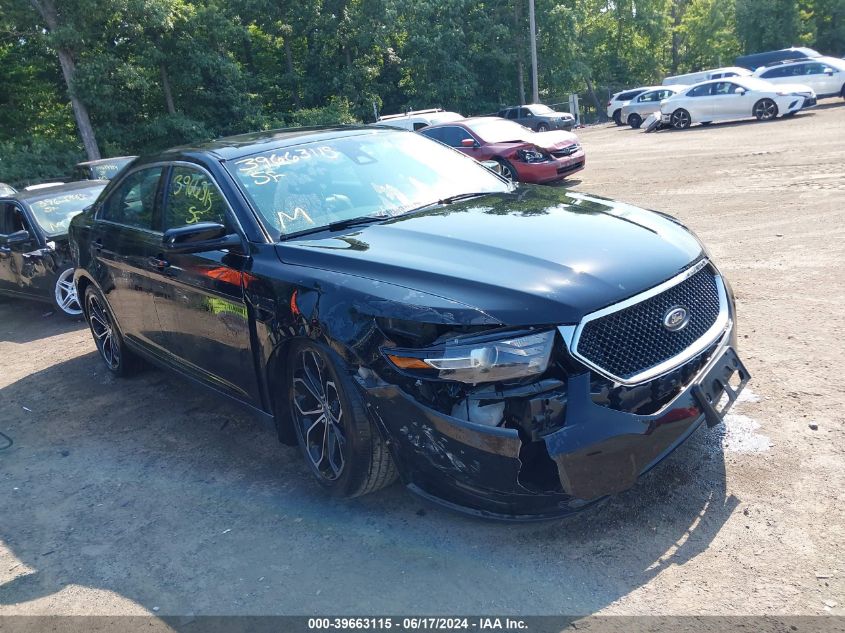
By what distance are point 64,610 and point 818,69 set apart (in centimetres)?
2934

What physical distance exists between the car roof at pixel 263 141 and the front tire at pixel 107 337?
55.0 inches

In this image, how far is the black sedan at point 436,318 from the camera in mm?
2799

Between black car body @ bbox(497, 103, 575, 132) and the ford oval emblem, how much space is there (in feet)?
92.4

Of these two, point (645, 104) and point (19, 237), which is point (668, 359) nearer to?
point (19, 237)

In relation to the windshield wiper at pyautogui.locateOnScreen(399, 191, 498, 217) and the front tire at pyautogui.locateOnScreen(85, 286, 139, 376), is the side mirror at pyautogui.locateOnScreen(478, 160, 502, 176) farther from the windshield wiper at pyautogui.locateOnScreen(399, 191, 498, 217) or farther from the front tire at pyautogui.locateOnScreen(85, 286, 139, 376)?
the front tire at pyautogui.locateOnScreen(85, 286, 139, 376)

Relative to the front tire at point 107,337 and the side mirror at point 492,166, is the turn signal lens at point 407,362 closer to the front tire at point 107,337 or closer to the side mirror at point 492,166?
the side mirror at point 492,166

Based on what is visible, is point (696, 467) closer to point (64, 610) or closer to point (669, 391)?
point (669, 391)

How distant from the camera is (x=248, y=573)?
3201mm

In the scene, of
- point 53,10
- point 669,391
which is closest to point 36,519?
point 669,391

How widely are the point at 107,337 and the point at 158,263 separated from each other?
187cm

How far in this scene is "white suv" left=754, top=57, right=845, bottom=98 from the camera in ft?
83.6

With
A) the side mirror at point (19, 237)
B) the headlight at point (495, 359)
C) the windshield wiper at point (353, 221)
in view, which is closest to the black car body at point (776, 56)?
the side mirror at point (19, 237)

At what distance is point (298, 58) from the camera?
37281mm

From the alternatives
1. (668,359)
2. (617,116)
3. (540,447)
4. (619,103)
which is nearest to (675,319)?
(668,359)
